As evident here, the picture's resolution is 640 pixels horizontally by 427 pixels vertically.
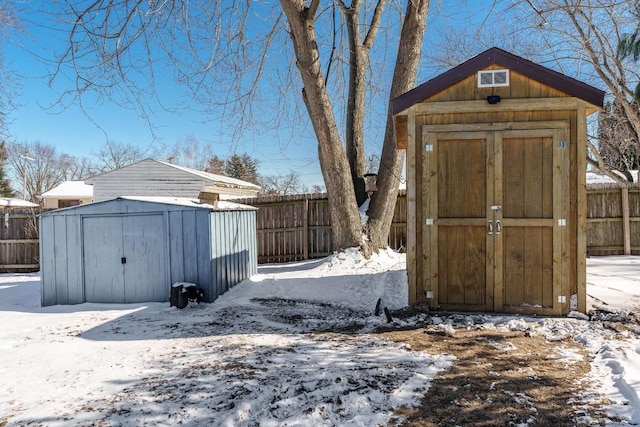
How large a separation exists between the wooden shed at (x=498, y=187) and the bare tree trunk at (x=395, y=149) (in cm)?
380

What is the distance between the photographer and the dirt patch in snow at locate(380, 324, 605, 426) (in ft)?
7.72

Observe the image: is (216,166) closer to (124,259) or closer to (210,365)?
(124,259)

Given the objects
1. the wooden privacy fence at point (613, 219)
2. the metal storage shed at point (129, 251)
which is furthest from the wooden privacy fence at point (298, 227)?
the wooden privacy fence at point (613, 219)

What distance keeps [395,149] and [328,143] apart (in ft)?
5.60

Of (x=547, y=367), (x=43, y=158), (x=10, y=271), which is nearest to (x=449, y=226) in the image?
(x=547, y=367)

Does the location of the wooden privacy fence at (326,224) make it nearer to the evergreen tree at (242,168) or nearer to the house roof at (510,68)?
the house roof at (510,68)

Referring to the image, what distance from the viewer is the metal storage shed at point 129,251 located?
602 centimetres

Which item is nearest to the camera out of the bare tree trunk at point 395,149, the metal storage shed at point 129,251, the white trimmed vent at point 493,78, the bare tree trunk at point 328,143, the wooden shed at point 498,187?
the wooden shed at point 498,187

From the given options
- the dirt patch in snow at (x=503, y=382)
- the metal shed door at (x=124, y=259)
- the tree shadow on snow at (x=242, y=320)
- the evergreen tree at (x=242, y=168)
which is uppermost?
the evergreen tree at (x=242, y=168)

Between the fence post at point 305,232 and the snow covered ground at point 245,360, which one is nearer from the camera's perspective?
the snow covered ground at point 245,360

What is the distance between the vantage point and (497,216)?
15.1 feet

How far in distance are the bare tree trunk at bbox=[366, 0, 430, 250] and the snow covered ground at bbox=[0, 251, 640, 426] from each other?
2760 millimetres

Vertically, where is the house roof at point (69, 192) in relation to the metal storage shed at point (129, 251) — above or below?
above

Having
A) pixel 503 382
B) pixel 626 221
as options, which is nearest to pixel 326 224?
pixel 626 221
